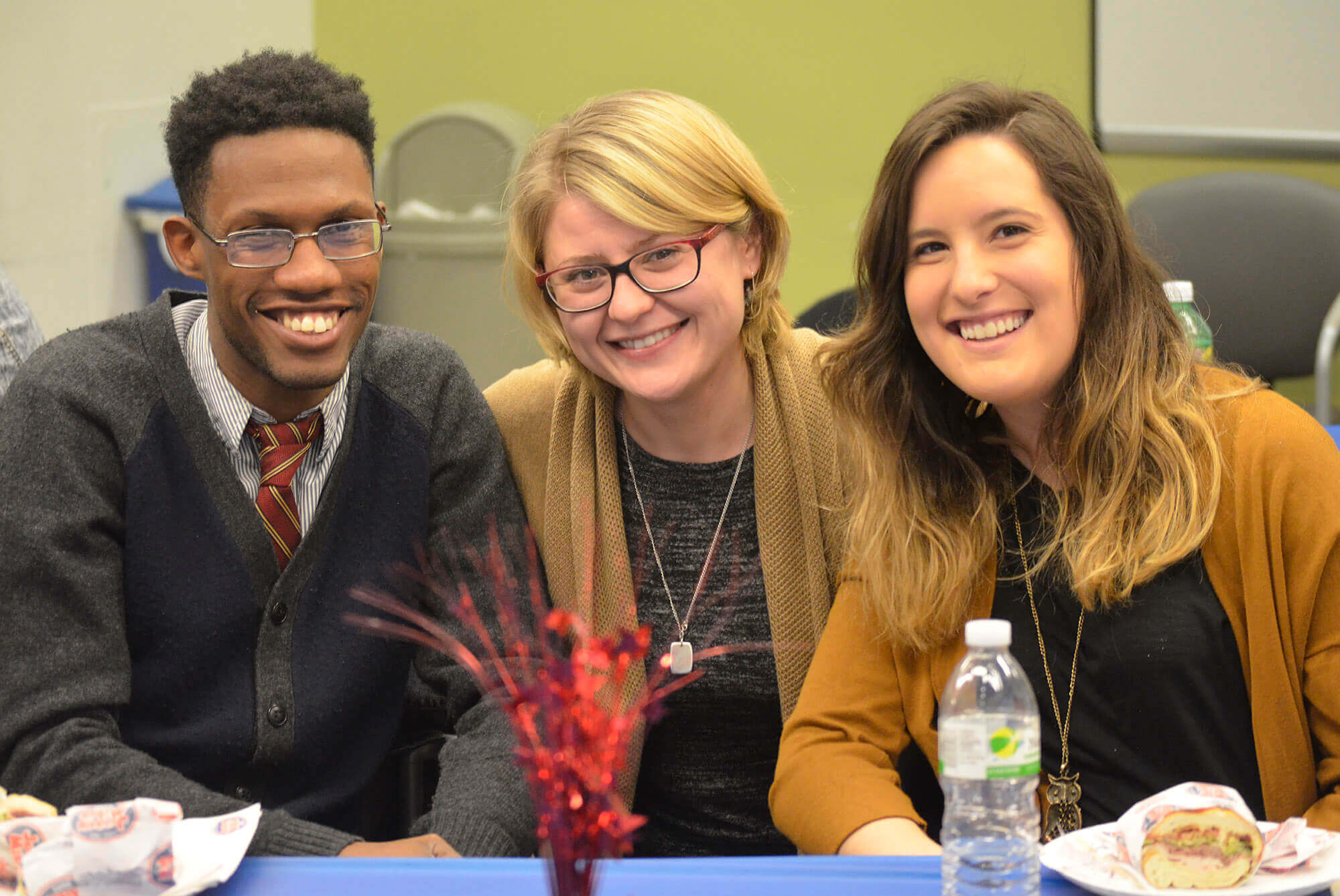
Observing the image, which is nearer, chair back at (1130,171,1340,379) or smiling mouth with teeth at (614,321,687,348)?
smiling mouth with teeth at (614,321,687,348)

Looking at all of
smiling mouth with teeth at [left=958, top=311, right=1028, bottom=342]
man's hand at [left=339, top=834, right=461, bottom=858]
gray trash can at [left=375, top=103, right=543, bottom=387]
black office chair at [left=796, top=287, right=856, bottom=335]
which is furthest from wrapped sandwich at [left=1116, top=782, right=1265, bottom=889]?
gray trash can at [left=375, top=103, right=543, bottom=387]

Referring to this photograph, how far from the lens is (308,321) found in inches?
60.8

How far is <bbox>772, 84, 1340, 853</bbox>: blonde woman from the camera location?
50.7 inches

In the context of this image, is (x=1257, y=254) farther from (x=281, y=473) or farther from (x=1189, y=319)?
(x=281, y=473)

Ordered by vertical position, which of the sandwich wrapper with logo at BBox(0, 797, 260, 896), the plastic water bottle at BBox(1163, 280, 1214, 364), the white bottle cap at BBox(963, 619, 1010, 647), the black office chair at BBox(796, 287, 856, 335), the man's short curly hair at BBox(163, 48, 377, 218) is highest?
the man's short curly hair at BBox(163, 48, 377, 218)

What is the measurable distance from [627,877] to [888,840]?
12.4 inches

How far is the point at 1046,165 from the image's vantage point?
4.47ft

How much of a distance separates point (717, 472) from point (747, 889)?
2.63 feet

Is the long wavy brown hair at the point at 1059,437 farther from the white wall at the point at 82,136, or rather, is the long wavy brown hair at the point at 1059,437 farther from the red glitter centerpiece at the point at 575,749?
the white wall at the point at 82,136

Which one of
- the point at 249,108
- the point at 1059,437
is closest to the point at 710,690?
the point at 1059,437

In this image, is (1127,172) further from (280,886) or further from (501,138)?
(280,886)

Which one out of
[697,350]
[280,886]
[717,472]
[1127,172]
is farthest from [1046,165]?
[1127,172]

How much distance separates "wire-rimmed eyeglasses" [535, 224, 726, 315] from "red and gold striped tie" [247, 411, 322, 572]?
356 mm

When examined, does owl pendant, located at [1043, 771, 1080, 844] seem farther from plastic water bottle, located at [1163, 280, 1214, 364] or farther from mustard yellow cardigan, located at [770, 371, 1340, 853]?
plastic water bottle, located at [1163, 280, 1214, 364]
